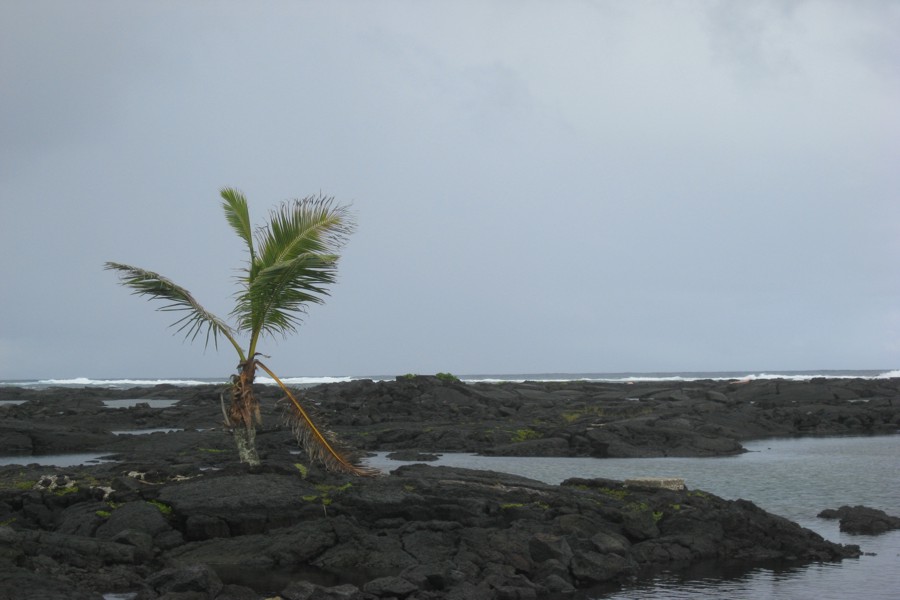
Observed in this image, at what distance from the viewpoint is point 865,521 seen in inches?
811

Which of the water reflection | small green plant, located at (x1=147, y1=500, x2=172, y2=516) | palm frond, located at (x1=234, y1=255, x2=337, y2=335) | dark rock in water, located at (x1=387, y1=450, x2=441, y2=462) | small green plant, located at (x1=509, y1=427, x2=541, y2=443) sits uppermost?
palm frond, located at (x1=234, y1=255, x2=337, y2=335)

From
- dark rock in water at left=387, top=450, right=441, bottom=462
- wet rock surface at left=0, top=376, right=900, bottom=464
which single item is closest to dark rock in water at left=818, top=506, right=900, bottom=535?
wet rock surface at left=0, top=376, right=900, bottom=464

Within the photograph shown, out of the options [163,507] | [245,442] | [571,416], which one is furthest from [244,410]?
[571,416]

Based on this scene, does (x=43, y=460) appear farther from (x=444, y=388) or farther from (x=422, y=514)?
(x=444, y=388)

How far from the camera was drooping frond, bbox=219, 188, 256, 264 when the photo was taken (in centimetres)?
2002

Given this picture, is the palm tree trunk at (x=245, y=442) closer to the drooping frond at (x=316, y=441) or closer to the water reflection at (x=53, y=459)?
the drooping frond at (x=316, y=441)

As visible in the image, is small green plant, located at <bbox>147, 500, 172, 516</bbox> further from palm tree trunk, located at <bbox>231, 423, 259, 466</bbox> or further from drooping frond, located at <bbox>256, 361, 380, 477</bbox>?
drooping frond, located at <bbox>256, 361, 380, 477</bbox>

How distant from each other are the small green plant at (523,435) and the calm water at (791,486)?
4512 millimetres

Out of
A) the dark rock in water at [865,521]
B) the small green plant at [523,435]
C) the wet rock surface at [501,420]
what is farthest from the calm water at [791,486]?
the small green plant at [523,435]

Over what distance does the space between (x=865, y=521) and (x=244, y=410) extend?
48.9ft

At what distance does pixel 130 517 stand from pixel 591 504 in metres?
9.82

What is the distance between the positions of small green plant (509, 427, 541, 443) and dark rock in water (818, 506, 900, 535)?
20368 millimetres

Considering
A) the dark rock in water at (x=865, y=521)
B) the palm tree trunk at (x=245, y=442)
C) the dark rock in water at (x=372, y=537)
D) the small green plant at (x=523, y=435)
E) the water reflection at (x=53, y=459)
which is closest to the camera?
the dark rock in water at (x=372, y=537)

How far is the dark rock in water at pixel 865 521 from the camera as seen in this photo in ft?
66.7
